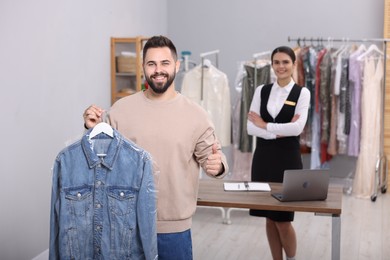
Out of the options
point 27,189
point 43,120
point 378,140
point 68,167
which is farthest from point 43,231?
point 378,140

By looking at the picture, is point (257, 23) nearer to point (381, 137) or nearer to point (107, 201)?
point (381, 137)

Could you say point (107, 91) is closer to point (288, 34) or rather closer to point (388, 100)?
point (288, 34)

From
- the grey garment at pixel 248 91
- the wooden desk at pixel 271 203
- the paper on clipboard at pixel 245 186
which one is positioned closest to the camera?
the wooden desk at pixel 271 203

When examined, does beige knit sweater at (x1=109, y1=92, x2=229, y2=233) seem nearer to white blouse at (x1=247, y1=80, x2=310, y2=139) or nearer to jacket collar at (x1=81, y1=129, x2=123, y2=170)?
jacket collar at (x1=81, y1=129, x2=123, y2=170)

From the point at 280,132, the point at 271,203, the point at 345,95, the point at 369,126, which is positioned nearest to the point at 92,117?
the point at 271,203

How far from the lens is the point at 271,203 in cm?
319

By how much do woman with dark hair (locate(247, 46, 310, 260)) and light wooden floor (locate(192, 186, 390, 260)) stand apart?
2.14 ft

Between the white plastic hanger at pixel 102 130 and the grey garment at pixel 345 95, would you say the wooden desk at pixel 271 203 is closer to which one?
the white plastic hanger at pixel 102 130

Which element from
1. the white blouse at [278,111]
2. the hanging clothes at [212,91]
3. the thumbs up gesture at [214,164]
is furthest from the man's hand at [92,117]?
the hanging clothes at [212,91]

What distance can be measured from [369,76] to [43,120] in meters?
3.36

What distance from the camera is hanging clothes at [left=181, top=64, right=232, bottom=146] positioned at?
595 centimetres

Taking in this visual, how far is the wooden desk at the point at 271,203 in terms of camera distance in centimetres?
311

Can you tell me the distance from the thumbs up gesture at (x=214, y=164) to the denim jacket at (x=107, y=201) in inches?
10.1

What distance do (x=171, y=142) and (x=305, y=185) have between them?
103 cm
